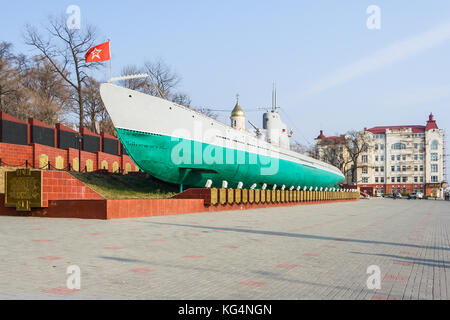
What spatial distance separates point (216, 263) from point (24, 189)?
32.5 feet

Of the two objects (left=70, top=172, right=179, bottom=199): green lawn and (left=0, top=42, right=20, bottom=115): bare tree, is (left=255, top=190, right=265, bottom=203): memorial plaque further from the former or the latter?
(left=0, top=42, right=20, bottom=115): bare tree

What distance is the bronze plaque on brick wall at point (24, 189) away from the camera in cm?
1363

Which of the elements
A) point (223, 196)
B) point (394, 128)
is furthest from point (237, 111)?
point (394, 128)

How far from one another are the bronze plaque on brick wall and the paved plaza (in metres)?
3.08

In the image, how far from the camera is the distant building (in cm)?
9750

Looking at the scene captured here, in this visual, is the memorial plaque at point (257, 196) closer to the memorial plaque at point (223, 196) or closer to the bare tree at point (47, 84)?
the memorial plaque at point (223, 196)

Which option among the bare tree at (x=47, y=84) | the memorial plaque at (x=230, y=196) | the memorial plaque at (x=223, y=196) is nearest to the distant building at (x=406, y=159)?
the bare tree at (x=47, y=84)

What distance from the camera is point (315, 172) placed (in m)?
40.8

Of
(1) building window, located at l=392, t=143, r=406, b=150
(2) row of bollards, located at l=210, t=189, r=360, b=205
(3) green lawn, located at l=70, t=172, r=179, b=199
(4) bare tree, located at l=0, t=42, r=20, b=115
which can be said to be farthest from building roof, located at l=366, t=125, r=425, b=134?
(3) green lawn, located at l=70, t=172, r=179, b=199

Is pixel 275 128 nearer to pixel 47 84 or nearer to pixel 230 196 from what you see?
pixel 230 196

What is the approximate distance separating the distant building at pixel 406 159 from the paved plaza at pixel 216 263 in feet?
299

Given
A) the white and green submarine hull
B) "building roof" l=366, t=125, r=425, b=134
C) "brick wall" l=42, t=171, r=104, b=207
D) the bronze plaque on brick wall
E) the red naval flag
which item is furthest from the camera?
"building roof" l=366, t=125, r=425, b=134
